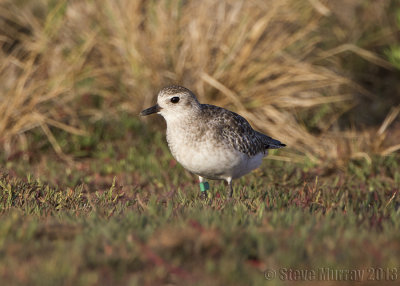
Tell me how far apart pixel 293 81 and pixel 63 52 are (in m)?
4.16

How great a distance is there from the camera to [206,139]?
6.03 meters

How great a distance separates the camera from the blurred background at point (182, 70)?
28.4ft

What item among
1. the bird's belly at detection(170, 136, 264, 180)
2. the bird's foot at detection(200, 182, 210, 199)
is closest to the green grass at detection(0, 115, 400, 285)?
the bird's foot at detection(200, 182, 210, 199)

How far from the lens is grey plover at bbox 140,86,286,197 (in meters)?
5.98

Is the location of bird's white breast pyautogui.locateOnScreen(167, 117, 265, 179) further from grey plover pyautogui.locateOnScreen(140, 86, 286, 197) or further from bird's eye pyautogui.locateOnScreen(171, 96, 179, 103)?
bird's eye pyautogui.locateOnScreen(171, 96, 179, 103)

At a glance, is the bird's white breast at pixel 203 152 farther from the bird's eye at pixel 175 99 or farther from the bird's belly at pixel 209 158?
the bird's eye at pixel 175 99

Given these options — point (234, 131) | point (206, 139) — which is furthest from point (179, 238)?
point (234, 131)

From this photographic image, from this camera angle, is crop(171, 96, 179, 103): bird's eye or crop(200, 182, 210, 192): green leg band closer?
crop(200, 182, 210, 192): green leg band

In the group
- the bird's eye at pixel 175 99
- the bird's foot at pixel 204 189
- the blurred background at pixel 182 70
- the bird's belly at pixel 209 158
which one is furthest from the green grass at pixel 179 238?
the blurred background at pixel 182 70

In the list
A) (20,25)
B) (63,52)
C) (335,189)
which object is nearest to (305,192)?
(335,189)

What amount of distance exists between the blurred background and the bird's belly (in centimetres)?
251

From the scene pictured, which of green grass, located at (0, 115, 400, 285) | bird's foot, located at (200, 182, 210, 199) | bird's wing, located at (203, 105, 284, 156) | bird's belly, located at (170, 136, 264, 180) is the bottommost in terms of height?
green grass, located at (0, 115, 400, 285)

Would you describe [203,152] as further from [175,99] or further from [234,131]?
[175,99]

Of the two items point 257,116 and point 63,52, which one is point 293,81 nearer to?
point 257,116
